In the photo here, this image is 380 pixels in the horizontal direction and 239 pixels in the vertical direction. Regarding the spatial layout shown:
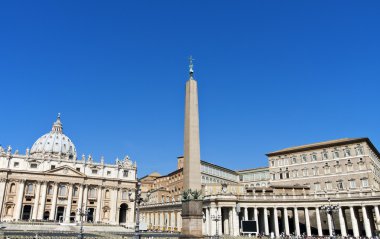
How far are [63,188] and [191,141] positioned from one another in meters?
65.3

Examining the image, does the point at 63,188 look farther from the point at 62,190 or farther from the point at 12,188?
the point at 12,188

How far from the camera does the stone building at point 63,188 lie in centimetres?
7021

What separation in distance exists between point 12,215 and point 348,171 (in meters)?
65.6

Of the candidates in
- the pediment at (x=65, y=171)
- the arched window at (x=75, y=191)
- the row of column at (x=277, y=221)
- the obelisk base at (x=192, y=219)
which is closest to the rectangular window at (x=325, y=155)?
the row of column at (x=277, y=221)

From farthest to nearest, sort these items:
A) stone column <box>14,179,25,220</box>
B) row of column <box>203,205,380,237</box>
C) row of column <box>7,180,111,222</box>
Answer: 1. row of column <box>7,180,111,222</box>
2. stone column <box>14,179,25,220</box>
3. row of column <box>203,205,380,237</box>

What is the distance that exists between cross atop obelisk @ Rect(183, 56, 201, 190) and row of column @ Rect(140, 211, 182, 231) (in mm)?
36791

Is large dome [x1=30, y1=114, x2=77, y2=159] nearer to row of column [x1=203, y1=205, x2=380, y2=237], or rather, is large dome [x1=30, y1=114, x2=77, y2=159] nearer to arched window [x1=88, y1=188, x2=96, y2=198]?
arched window [x1=88, y1=188, x2=96, y2=198]

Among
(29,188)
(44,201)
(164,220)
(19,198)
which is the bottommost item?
(164,220)

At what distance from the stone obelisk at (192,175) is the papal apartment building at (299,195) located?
22.0 meters

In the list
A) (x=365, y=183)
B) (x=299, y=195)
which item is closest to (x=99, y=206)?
(x=299, y=195)

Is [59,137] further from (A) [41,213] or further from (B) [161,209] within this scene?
(B) [161,209]

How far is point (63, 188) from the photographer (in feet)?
248

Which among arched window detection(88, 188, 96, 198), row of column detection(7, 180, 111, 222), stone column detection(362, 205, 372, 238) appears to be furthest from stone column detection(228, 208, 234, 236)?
arched window detection(88, 188, 96, 198)

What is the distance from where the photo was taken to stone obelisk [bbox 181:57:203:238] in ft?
58.5
